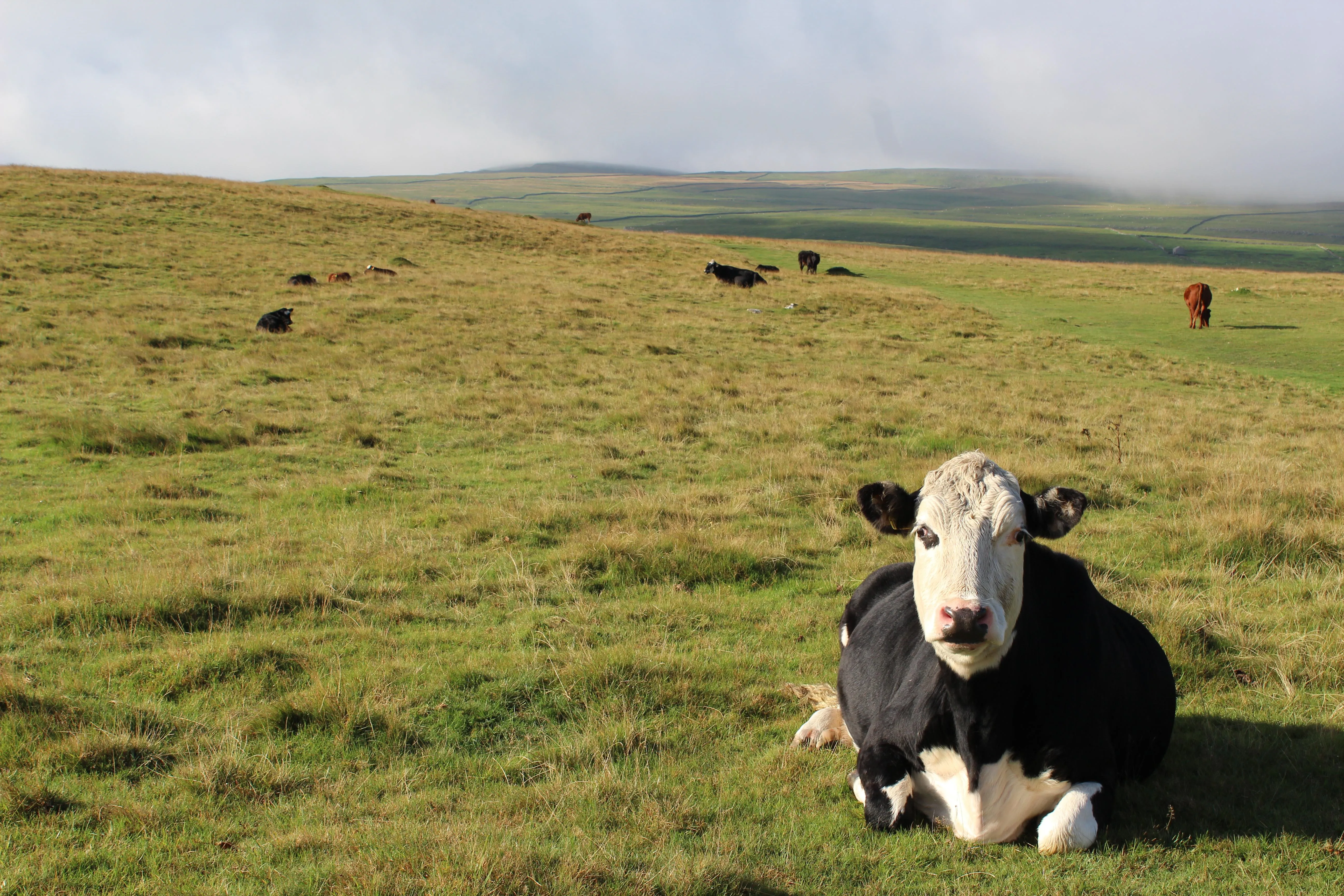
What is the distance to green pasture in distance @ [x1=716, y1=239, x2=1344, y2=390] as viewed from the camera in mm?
24641

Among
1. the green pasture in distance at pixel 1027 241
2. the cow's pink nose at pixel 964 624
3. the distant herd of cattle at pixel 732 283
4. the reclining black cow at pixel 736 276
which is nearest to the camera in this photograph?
the cow's pink nose at pixel 964 624

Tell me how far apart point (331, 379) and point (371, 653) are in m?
11.8

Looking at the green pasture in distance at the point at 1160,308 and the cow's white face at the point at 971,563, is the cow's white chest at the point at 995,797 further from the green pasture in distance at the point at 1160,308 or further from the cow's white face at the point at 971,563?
the green pasture in distance at the point at 1160,308

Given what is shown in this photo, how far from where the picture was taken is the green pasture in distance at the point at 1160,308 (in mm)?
24641

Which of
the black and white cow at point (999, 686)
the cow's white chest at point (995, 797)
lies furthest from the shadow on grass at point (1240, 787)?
the cow's white chest at point (995, 797)

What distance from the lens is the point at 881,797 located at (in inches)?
159

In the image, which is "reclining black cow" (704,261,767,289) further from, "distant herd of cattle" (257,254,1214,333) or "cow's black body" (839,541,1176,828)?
"cow's black body" (839,541,1176,828)

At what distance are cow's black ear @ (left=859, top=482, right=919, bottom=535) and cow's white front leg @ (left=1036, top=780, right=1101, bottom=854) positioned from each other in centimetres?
130

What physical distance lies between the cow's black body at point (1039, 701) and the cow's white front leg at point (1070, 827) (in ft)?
0.23

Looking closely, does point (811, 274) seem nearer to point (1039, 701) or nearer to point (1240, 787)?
point (1240, 787)

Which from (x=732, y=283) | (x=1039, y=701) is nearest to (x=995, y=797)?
(x=1039, y=701)

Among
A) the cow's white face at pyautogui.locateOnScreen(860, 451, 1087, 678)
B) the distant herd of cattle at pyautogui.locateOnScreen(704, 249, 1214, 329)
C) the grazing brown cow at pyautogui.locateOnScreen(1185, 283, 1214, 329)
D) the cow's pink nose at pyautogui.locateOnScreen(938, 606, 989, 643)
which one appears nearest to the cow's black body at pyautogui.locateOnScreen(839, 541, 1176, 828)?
the cow's white face at pyautogui.locateOnScreen(860, 451, 1087, 678)

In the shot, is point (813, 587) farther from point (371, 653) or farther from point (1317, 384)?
point (1317, 384)

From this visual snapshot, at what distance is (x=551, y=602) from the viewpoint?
279 inches
